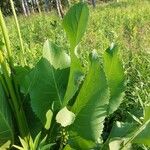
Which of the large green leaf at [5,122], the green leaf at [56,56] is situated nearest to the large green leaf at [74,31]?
the green leaf at [56,56]

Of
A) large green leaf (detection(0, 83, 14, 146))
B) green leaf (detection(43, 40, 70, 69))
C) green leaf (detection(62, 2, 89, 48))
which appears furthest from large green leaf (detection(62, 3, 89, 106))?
large green leaf (detection(0, 83, 14, 146))

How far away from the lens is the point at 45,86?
1722 mm

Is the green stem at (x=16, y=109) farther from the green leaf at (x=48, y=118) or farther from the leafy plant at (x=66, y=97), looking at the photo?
the green leaf at (x=48, y=118)

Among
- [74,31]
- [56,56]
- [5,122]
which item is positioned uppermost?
[74,31]

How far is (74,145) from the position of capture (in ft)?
5.46

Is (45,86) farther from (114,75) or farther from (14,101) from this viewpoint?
(114,75)

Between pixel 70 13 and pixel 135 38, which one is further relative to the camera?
pixel 135 38

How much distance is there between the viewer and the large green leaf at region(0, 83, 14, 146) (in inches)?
65.3

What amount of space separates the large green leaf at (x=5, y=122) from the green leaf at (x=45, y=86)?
100mm

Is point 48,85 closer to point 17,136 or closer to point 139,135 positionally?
point 17,136

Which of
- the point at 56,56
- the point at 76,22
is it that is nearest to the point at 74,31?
the point at 76,22

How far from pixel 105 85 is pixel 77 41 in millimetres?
192

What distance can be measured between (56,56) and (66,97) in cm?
21

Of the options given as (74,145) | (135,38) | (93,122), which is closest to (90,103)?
(93,122)
